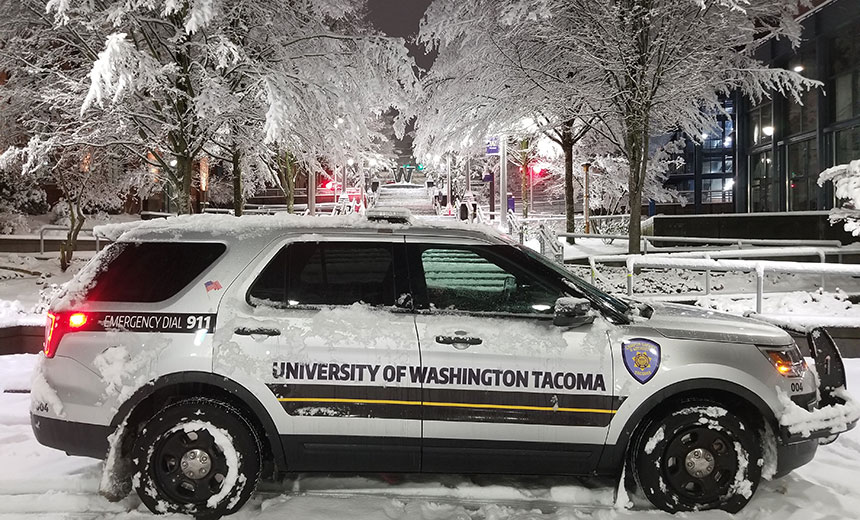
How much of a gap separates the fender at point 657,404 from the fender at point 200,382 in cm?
212

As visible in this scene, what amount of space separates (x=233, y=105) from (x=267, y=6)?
221 cm

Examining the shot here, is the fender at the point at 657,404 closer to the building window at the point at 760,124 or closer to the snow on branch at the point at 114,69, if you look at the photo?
the snow on branch at the point at 114,69

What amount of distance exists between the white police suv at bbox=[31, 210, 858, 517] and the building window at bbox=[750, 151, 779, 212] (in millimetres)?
29902

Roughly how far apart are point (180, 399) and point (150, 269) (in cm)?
87

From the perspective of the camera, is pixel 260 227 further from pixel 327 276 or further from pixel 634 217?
pixel 634 217

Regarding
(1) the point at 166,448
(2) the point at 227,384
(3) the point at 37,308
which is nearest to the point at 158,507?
(1) the point at 166,448

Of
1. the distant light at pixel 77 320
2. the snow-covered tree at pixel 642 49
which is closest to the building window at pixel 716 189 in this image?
the snow-covered tree at pixel 642 49

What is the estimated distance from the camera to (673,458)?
4.10 metres

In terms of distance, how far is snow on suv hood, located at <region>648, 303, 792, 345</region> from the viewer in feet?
13.5

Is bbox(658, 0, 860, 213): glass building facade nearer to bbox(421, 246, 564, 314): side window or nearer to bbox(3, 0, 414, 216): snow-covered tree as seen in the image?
bbox(3, 0, 414, 216): snow-covered tree

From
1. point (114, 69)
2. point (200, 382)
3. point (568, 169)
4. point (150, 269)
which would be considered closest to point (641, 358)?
point (200, 382)

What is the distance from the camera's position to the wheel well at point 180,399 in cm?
412

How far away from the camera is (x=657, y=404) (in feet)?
13.4

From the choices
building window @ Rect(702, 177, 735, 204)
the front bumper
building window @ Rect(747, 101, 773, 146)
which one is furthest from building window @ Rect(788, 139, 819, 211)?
building window @ Rect(702, 177, 735, 204)
